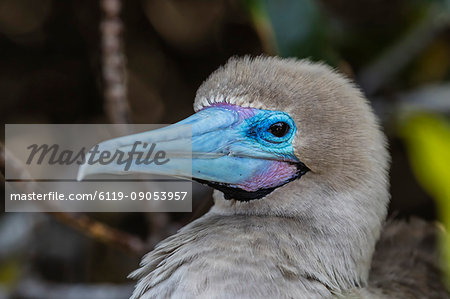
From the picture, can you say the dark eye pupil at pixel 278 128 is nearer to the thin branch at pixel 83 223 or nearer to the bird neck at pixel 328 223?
the bird neck at pixel 328 223

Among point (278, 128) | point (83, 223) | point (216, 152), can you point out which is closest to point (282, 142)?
point (278, 128)

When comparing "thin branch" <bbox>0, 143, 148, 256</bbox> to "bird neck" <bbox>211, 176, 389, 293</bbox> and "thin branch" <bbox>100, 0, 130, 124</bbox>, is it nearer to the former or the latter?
"thin branch" <bbox>100, 0, 130, 124</bbox>

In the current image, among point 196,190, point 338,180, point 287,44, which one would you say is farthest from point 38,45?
point 338,180

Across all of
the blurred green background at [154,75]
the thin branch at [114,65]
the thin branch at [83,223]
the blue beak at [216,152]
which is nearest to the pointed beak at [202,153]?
the blue beak at [216,152]

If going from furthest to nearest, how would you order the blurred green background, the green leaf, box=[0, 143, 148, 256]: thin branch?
the blurred green background, the green leaf, box=[0, 143, 148, 256]: thin branch

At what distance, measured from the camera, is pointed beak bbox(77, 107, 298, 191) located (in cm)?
158

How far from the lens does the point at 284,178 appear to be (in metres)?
1.76

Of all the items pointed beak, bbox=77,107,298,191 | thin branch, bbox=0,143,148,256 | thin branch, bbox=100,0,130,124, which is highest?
thin branch, bbox=100,0,130,124

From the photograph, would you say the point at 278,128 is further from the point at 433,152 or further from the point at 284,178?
the point at 433,152

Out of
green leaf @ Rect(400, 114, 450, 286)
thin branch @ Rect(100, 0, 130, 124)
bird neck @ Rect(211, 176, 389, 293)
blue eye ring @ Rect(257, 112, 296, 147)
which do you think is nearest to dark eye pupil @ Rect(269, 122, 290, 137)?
blue eye ring @ Rect(257, 112, 296, 147)

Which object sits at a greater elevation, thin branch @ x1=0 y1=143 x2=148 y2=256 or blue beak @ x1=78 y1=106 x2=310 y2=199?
thin branch @ x1=0 y1=143 x2=148 y2=256

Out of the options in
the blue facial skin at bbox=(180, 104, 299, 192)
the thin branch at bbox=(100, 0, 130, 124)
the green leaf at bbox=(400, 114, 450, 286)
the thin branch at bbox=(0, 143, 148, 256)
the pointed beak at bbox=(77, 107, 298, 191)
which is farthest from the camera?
the thin branch at bbox=(100, 0, 130, 124)

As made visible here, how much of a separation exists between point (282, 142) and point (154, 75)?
2.18m

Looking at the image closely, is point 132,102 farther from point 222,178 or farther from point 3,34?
point 222,178
